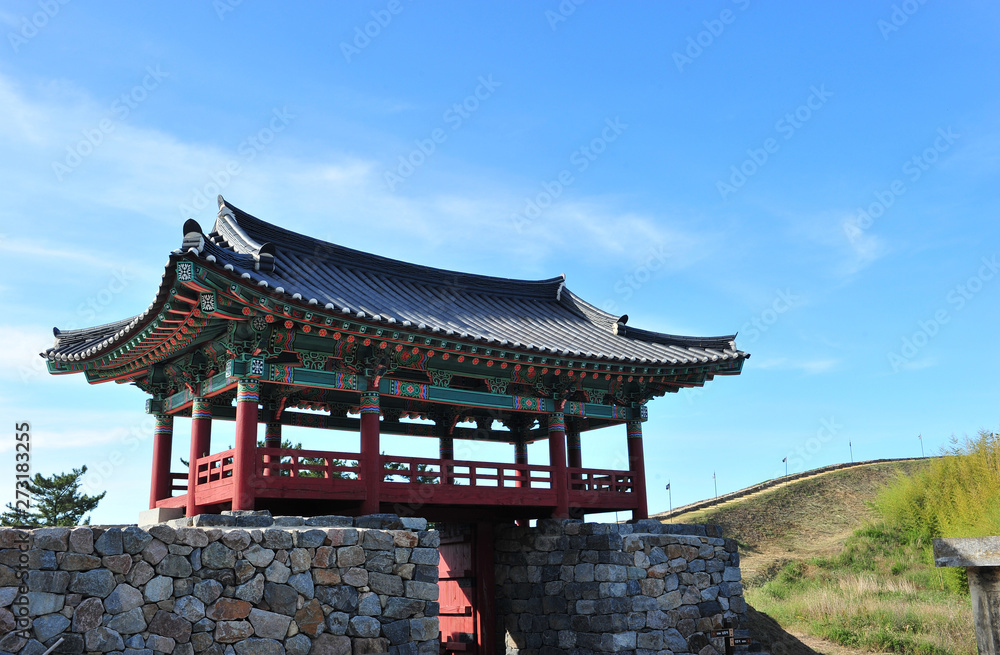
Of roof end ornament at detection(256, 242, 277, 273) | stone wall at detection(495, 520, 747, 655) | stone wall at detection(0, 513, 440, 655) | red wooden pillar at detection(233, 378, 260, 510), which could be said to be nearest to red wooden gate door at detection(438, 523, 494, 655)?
stone wall at detection(495, 520, 747, 655)

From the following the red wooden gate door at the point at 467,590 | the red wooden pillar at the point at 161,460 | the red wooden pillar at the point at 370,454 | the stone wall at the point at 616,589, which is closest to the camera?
the red wooden pillar at the point at 370,454

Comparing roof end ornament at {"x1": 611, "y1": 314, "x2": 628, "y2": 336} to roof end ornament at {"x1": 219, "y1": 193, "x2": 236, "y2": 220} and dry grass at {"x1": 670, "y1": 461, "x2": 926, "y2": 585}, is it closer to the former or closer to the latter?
roof end ornament at {"x1": 219, "y1": 193, "x2": 236, "y2": 220}

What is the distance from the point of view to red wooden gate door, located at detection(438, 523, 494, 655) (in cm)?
1622

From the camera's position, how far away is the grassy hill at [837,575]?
18.5 m

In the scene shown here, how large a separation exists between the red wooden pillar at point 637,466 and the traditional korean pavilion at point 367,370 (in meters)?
0.03

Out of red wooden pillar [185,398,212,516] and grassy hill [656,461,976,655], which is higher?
red wooden pillar [185,398,212,516]

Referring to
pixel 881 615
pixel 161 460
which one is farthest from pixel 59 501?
pixel 881 615

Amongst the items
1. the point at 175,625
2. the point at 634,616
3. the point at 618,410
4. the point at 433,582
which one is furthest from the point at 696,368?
the point at 175,625

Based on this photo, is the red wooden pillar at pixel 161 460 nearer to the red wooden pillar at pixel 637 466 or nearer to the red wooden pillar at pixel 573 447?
the red wooden pillar at pixel 573 447

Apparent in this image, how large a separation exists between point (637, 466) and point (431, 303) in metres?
5.68

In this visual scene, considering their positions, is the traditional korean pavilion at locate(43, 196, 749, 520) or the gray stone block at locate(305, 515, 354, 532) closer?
Result: the gray stone block at locate(305, 515, 354, 532)

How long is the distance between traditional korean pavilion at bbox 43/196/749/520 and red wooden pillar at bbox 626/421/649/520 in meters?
0.03

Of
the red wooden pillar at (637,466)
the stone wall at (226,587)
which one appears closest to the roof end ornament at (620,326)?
the red wooden pillar at (637,466)

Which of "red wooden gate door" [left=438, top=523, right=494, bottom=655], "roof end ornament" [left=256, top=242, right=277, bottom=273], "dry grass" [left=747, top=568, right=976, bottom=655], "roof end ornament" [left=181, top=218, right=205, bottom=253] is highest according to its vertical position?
"roof end ornament" [left=256, top=242, right=277, bottom=273]
